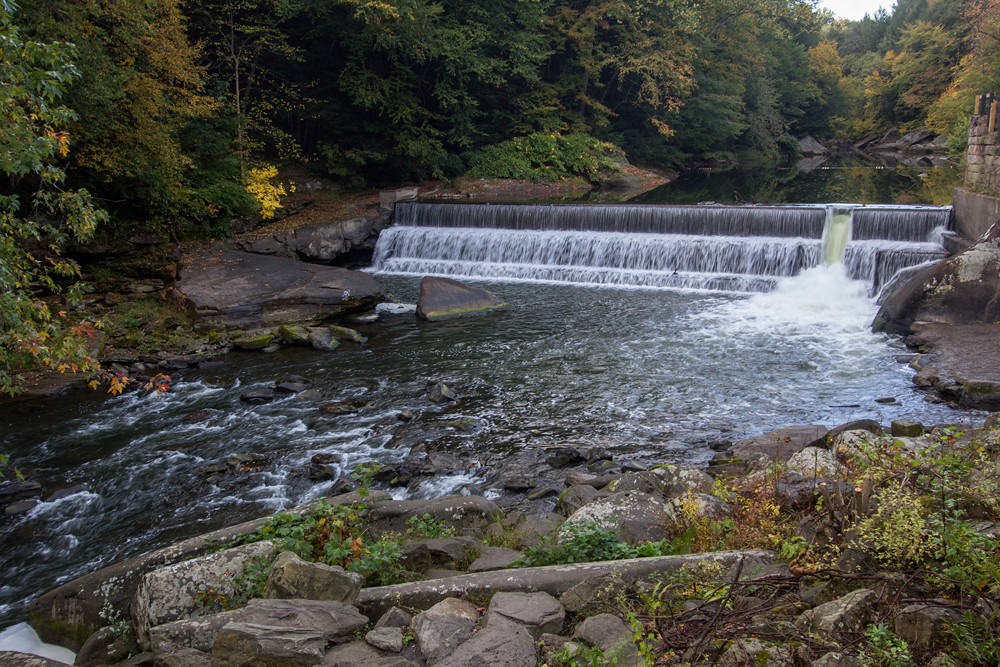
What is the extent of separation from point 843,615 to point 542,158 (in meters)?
24.7

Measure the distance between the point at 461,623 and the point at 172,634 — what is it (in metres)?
1.57

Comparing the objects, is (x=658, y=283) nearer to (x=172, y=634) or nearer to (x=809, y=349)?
(x=809, y=349)

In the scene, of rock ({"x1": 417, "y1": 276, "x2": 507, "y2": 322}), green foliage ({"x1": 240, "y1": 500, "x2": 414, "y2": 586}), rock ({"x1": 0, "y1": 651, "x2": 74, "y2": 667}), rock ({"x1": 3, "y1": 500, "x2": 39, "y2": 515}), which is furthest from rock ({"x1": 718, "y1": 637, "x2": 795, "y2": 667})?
rock ({"x1": 417, "y1": 276, "x2": 507, "y2": 322})

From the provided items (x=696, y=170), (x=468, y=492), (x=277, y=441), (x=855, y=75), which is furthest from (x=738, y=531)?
(x=855, y=75)

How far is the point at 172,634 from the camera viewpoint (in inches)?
130

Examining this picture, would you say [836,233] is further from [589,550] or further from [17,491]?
[17,491]

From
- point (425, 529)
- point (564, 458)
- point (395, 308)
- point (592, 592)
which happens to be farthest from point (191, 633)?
point (395, 308)

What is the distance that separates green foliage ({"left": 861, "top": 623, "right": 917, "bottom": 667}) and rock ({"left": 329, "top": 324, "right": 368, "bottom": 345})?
32.4 ft

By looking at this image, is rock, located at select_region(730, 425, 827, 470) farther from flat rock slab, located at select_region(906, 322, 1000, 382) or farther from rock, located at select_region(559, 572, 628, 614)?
rock, located at select_region(559, 572, 628, 614)

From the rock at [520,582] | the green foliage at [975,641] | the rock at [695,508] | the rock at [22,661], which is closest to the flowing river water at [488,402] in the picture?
the rock at [22,661]

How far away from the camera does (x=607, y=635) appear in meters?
2.86

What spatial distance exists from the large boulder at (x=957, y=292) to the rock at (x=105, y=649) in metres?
11.2

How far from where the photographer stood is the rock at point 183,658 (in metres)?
2.96

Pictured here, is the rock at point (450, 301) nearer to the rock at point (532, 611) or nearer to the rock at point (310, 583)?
the rock at point (310, 583)
